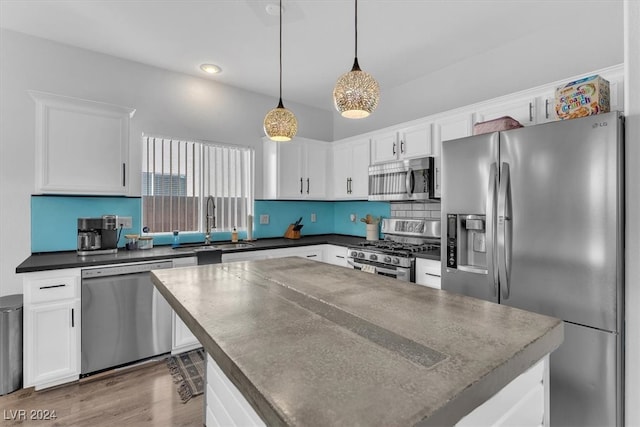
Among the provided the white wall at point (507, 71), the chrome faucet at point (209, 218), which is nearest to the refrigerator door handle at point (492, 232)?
the white wall at point (507, 71)

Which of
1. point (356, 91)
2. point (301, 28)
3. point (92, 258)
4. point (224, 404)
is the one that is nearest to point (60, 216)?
point (92, 258)

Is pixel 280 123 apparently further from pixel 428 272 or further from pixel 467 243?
pixel 428 272

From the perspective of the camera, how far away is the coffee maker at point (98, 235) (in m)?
2.68

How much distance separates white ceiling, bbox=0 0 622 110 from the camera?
236 cm

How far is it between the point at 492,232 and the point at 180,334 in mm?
2716

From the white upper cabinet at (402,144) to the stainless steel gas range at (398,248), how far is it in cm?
76

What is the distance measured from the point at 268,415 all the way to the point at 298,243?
3075mm

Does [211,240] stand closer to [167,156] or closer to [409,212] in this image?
[167,156]

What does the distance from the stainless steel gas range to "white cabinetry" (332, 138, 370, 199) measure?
53cm

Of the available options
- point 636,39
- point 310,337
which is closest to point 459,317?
point 310,337

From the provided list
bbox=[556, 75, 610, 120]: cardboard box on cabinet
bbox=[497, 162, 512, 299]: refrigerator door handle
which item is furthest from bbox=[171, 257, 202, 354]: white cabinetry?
bbox=[556, 75, 610, 120]: cardboard box on cabinet

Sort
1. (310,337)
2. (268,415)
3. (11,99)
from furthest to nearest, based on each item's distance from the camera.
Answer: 1. (11,99)
2. (310,337)
3. (268,415)

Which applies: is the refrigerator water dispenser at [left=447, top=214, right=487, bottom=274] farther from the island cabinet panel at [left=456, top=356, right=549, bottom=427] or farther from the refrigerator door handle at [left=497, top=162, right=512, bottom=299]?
the island cabinet panel at [left=456, top=356, right=549, bottom=427]

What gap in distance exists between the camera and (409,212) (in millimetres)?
3721
